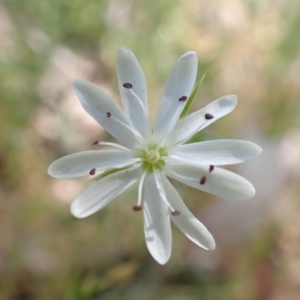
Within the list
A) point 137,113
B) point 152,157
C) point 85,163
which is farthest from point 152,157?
point 85,163

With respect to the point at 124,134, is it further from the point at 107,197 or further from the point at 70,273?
the point at 70,273

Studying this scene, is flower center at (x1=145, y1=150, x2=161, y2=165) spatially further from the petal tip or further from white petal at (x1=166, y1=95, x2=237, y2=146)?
the petal tip

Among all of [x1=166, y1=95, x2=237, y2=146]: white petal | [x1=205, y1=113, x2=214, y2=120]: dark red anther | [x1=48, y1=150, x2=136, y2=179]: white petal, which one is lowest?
[x1=48, y1=150, x2=136, y2=179]: white petal

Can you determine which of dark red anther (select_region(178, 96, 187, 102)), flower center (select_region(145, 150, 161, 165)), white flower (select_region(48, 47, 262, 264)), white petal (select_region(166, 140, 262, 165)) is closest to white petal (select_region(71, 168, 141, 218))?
white flower (select_region(48, 47, 262, 264))

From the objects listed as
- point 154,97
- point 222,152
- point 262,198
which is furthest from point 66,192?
point 222,152

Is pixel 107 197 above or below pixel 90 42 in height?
below

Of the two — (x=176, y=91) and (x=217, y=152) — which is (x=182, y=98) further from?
(x=217, y=152)
